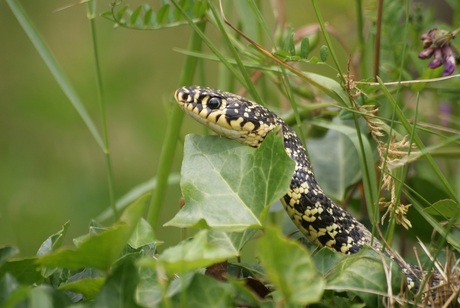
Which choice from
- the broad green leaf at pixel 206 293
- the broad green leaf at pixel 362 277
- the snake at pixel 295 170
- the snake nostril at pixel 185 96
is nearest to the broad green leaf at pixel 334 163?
the snake at pixel 295 170

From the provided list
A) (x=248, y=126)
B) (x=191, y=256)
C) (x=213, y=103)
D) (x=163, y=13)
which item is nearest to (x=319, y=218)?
(x=248, y=126)

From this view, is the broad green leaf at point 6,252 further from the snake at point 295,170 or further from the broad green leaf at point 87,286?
the snake at point 295,170

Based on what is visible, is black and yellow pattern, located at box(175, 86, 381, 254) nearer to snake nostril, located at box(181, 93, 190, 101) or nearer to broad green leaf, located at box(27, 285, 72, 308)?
snake nostril, located at box(181, 93, 190, 101)

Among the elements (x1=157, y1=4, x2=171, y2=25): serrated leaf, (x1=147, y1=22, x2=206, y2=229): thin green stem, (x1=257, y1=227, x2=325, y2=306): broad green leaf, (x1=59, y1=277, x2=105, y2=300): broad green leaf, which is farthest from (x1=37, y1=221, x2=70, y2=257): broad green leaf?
(x1=157, y1=4, x2=171, y2=25): serrated leaf

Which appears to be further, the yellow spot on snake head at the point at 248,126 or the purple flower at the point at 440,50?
the yellow spot on snake head at the point at 248,126

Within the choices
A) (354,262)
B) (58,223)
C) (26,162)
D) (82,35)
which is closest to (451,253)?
(354,262)

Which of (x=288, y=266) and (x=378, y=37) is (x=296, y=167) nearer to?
(x=378, y=37)
